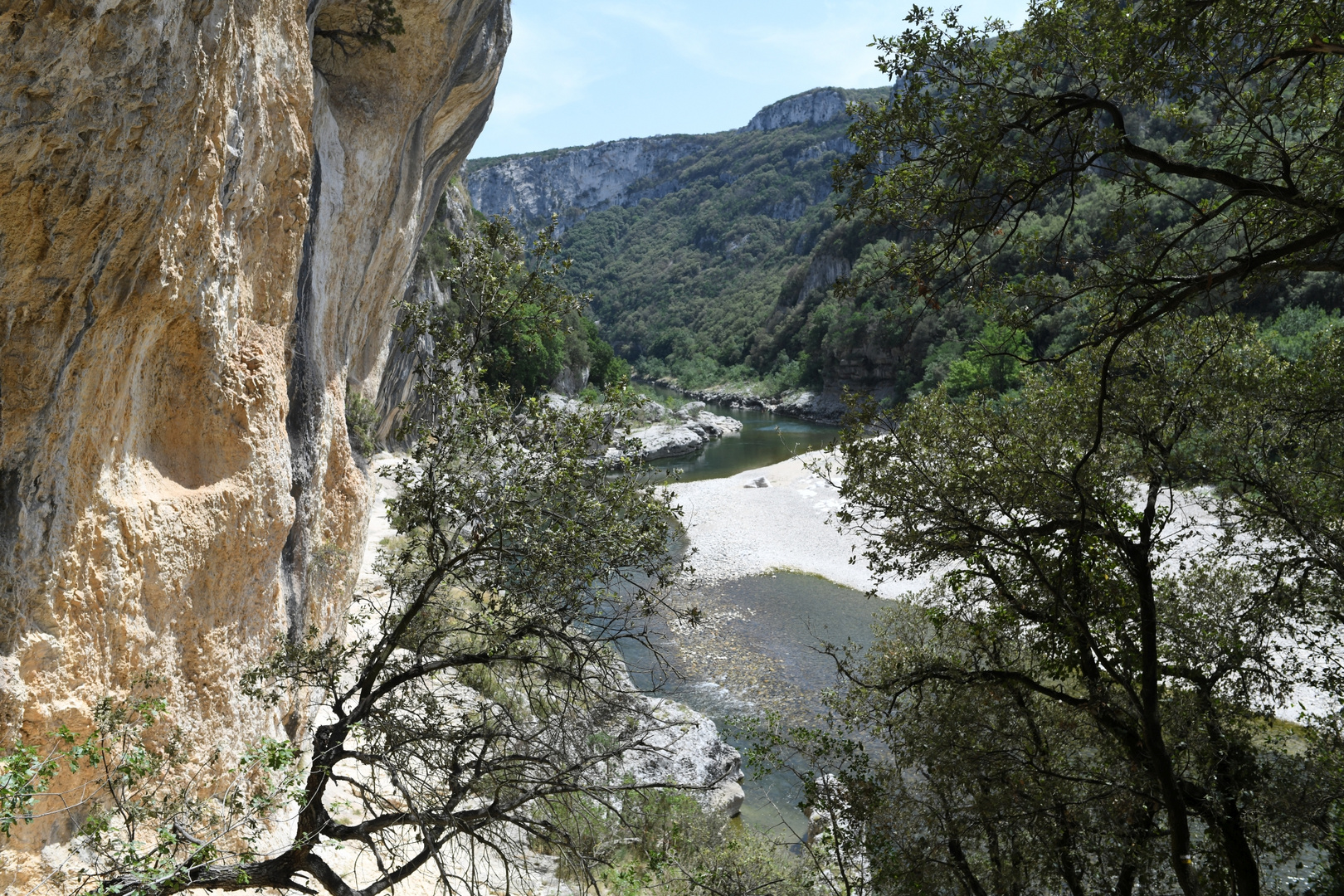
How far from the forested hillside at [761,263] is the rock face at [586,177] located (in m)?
0.39

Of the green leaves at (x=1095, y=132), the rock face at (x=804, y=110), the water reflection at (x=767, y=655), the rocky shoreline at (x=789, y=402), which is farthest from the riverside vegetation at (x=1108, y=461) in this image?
the rock face at (x=804, y=110)

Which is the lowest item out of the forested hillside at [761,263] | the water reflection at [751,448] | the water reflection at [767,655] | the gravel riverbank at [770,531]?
the water reflection at [767,655]

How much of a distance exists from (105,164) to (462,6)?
7.53 meters

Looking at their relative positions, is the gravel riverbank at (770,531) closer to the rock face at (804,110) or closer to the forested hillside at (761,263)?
the forested hillside at (761,263)

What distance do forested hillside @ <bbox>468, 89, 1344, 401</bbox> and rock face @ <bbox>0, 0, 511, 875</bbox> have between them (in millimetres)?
2288

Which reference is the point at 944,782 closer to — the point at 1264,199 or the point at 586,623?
the point at 586,623

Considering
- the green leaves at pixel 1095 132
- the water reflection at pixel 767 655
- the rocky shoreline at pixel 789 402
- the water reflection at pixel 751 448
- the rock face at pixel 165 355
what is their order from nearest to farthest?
the rock face at pixel 165 355
the green leaves at pixel 1095 132
the water reflection at pixel 767 655
the water reflection at pixel 751 448
the rocky shoreline at pixel 789 402

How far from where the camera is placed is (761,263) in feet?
378

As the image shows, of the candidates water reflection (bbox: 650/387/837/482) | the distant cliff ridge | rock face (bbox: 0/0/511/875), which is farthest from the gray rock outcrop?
the distant cliff ridge

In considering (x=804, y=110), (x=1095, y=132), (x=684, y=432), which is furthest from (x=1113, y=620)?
(x=804, y=110)

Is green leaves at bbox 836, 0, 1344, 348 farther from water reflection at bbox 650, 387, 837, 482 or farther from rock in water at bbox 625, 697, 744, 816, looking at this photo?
water reflection at bbox 650, 387, 837, 482

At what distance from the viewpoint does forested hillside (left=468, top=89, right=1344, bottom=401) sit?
3719 centimetres

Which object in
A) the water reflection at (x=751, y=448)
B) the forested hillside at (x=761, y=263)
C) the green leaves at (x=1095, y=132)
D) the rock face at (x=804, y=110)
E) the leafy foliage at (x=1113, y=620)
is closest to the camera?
the green leaves at (x=1095, y=132)

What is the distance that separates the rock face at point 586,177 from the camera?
169250 millimetres
